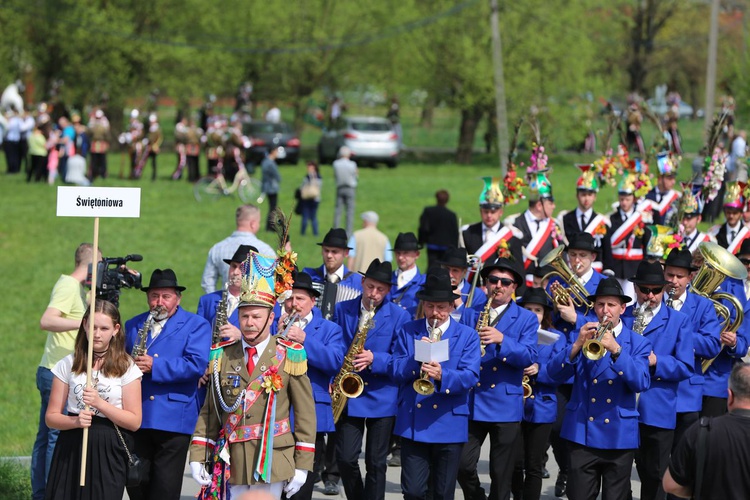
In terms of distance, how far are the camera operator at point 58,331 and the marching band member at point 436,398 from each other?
2.55m

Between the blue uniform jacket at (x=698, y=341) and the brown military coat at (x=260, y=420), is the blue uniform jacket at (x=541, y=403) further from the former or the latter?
the brown military coat at (x=260, y=420)

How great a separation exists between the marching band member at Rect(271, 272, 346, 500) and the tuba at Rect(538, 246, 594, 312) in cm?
186

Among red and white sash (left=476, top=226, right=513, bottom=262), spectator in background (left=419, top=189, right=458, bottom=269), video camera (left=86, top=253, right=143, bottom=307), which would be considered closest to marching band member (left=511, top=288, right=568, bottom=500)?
video camera (left=86, top=253, right=143, bottom=307)

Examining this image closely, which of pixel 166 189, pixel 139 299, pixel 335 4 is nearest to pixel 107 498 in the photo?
pixel 139 299

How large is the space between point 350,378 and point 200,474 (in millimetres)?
1950

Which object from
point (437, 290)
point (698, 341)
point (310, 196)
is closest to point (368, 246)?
point (310, 196)

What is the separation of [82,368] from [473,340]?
2.88m

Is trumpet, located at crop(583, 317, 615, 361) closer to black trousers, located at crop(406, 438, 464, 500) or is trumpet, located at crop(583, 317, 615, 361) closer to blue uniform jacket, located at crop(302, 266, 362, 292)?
black trousers, located at crop(406, 438, 464, 500)

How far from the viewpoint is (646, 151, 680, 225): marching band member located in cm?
1712

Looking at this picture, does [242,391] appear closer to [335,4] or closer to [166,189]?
[166,189]

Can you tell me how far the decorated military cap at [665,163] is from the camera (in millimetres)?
17172

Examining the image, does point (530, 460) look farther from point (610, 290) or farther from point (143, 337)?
point (143, 337)

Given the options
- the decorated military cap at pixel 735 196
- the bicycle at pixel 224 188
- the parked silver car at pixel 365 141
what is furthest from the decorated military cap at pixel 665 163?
the parked silver car at pixel 365 141

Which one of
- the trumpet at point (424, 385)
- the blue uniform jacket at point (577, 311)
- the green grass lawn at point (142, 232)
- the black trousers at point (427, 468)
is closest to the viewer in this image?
the trumpet at point (424, 385)
